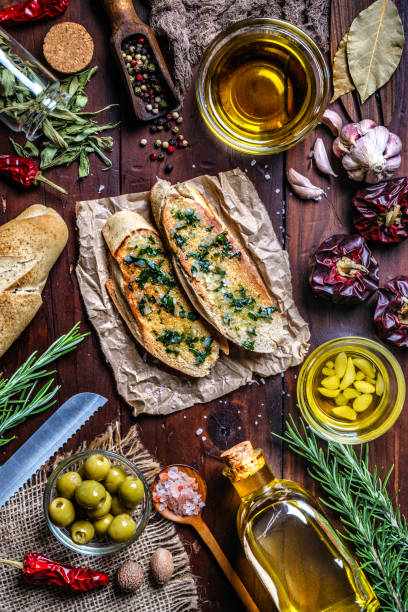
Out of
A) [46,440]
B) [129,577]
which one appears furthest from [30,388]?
[129,577]

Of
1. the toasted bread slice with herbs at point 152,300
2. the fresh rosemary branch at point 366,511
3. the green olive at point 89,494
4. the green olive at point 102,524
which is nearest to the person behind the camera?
the green olive at point 89,494

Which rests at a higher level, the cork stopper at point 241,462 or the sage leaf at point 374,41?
the sage leaf at point 374,41

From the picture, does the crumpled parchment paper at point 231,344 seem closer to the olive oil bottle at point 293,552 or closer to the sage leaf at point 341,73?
the olive oil bottle at point 293,552

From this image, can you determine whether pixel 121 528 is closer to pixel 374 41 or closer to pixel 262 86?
pixel 262 86

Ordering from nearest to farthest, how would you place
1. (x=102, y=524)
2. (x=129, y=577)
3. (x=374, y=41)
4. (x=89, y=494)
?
1. (x=89, y=494)
2. (x=102, y=524)
3. (x=129, y=577)
4. (x=374, y=41)

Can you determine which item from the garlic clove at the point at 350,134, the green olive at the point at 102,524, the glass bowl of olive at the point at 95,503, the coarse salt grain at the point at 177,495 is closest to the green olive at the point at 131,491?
the glass bowl of olive at the point at 95,503
